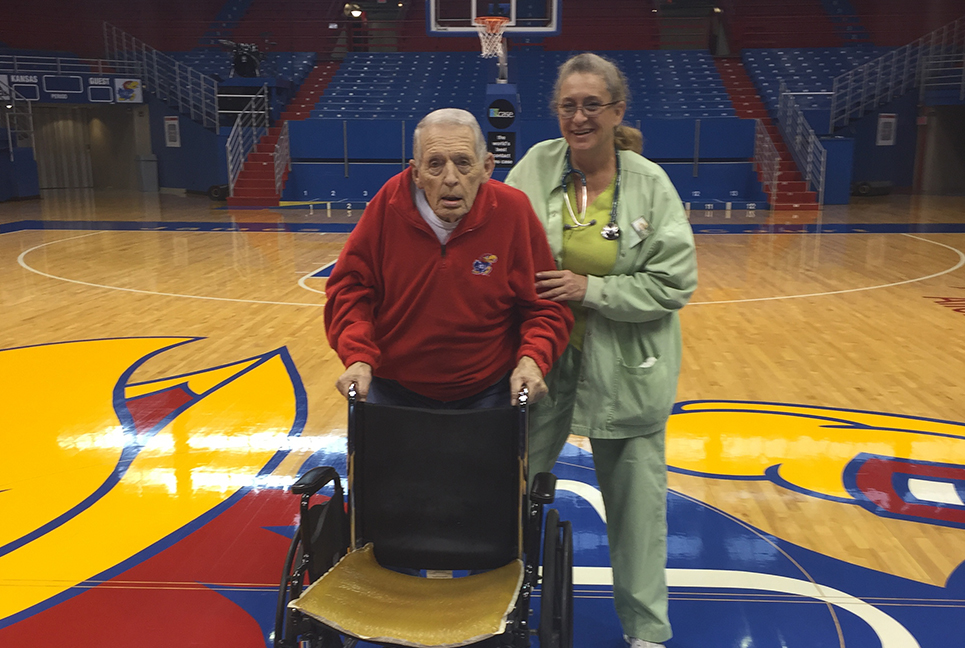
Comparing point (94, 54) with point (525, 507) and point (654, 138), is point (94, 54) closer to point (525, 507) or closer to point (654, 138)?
point (654, 138)

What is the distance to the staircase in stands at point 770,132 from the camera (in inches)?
643

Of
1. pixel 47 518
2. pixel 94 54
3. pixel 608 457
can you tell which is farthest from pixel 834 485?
pixel 94 54

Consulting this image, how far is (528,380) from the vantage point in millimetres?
2170

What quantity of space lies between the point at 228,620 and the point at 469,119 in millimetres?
1726

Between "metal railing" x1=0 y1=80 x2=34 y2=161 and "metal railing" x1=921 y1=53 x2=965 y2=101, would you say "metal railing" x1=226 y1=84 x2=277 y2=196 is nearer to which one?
"metal railing" x1=0 y1=80 x2=34 y2=161

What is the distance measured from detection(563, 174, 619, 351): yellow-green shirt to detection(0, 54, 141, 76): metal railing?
20338 millimetres

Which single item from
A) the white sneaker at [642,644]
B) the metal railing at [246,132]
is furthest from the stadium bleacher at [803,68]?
the white sneaker at [642,644]

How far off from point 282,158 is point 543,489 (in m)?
16.5

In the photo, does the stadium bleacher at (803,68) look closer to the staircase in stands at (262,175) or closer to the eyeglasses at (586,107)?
the staircase in stands at (262,175)

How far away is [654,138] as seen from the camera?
17.4 meters

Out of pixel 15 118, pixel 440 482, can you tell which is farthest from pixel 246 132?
pixel 440 482

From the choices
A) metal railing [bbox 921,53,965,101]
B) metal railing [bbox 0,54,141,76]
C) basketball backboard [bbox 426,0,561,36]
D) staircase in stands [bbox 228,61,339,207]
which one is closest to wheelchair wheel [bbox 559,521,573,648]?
basketball backboard [bbox 426,0,561,36]

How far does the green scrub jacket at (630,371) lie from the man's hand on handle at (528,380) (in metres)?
0.24

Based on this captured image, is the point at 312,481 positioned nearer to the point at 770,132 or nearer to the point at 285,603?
the point at 285,603
